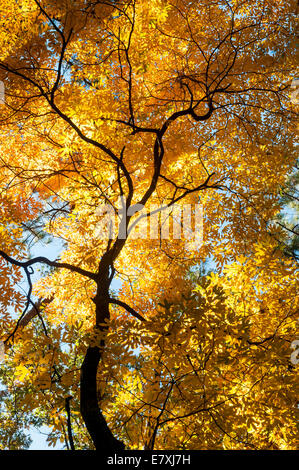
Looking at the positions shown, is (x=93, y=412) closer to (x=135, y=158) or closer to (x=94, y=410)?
(x=94, y=410)

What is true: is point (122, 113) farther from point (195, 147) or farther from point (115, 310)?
point (115, 310)

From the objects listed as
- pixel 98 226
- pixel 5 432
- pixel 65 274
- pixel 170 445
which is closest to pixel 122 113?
pixel 98 226

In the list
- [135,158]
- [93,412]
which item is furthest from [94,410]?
[135,158]

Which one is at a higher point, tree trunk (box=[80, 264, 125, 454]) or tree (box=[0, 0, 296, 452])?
tree (box=[0, 0, 296, 452])

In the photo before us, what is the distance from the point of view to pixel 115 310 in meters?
7.05

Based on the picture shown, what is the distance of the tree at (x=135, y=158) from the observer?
3.27 meters

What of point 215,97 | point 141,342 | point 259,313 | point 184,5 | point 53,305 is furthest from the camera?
point 53,305

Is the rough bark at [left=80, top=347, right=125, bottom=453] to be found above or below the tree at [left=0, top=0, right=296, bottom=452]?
below

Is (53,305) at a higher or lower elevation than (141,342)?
higher

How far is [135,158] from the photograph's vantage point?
217 inches

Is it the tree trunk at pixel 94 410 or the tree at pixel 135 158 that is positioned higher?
the tree at pixel 135 158

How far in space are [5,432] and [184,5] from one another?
11.1m

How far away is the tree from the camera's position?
3271mm

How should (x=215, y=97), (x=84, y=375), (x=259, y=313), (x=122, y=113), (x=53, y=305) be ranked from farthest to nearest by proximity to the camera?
(x=53, y=305) → (x=215, y=97) → (x=122, y=113) → (x=259, y=313) → (x=84, y=375)
